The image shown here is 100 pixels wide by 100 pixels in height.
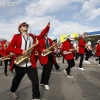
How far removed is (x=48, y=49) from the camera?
5922 millimetres

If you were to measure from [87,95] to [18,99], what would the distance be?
1.86 m

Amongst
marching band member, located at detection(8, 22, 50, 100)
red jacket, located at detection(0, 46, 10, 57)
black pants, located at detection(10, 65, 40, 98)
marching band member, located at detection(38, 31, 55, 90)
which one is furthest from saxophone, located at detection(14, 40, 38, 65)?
red jacket, located at detection(0, 46, 10, 57)

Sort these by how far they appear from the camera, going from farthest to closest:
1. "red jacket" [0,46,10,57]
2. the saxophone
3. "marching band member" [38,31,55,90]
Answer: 1. "red jacket" [0,46,10,57]
2. "marching band member" [38,31,55,90]
3. the saxophone

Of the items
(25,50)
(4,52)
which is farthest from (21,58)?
(4,52)

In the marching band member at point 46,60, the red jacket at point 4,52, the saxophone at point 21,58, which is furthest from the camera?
the red jacket at point 4,52

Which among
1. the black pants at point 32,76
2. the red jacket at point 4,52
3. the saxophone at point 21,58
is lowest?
the black pants at point 32,76

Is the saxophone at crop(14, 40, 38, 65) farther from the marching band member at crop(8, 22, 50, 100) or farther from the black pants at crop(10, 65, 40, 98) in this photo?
the black pants at crop(10, 65, 40, 98)

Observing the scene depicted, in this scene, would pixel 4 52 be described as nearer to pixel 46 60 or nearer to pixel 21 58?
pixel 46 60

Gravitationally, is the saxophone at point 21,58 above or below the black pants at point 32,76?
above

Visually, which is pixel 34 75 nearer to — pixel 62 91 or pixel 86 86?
pixel 62 91

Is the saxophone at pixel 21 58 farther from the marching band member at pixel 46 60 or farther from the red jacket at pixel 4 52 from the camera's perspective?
the red jacket at pixel 4 52

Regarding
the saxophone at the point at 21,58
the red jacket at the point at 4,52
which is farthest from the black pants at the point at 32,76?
the red jacket at the point at 4,52

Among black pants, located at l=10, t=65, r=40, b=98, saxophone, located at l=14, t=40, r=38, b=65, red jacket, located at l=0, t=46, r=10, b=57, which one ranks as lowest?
black pants, located at l=10, t=65, r=40, b=98

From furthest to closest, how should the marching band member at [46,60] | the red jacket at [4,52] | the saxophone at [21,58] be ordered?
1. the red jacket at [4,52]
2. the marching band member at [46,60]
3. the saxophone at [21,58]
